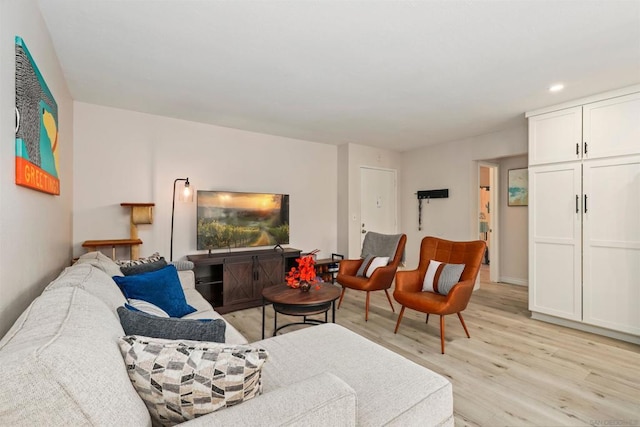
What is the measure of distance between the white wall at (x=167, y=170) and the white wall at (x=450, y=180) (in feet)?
6.03

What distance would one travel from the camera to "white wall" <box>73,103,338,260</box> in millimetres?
3227

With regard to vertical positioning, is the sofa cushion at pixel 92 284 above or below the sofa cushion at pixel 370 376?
above

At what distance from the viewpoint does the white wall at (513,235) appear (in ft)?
16.2

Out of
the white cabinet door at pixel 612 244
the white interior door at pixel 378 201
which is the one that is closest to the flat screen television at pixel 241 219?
the white interior door at pixel 378 201

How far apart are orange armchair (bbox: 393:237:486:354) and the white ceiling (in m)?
1.53

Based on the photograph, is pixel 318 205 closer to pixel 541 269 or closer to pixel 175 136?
pixel 175 136

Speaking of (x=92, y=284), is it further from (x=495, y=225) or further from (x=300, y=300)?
(x=495, y=225)

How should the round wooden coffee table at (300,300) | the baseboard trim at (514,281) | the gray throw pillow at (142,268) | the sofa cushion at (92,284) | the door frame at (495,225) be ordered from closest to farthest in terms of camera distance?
the sofa cushion at (92,284)
the gray throw pillow at (142,268)
the round wooden coffee table at (300,300)
the baseboard trim at (514,281)
the door frame at (495,225)

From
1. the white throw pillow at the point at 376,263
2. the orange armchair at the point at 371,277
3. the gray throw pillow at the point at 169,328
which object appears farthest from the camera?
the white throw pillow at the point at 376,263

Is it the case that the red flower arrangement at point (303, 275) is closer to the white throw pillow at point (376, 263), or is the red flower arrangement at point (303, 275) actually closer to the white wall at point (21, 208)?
the white throw pillow at point (376, 263)

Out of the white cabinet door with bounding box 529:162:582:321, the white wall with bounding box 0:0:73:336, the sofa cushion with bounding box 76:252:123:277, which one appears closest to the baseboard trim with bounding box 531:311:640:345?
the white cabinet door with bounding box 529:162:582:321

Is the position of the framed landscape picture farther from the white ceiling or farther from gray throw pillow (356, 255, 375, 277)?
gray throw pillow (356, 255, 375, 277)

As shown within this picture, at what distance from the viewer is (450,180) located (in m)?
4.93

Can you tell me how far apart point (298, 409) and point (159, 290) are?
4.97ft
